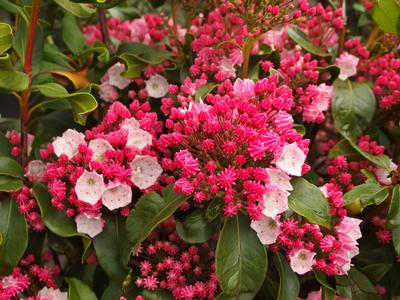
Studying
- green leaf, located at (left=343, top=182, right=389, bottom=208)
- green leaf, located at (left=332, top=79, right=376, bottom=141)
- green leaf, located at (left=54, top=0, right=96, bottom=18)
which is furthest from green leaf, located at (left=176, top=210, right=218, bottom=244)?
green leaf, located at (left=54, top=0, right=96, bottom=18)

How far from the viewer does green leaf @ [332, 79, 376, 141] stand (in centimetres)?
133

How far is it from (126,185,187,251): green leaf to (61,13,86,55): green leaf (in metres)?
0.53

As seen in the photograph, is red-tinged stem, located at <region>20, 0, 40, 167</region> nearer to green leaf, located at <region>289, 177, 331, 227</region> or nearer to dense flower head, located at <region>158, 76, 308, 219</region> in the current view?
dense flower head, located at <region>158, 76, 308, 219</region>

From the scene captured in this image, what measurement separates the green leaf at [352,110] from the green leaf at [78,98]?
1.75ft

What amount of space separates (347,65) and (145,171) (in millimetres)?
553

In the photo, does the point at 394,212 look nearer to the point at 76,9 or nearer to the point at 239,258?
the point at 239,258

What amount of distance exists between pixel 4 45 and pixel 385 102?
0.81 m

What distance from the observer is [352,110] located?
1.33m

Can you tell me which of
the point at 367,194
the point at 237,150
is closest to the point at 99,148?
the point at 237,150

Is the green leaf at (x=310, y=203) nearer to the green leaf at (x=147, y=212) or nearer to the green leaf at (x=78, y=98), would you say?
the green leaf at (x=147, y=212)

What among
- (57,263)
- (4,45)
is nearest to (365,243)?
(57,263)

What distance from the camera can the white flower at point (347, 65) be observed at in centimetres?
139

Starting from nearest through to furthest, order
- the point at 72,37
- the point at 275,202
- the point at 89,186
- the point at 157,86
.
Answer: the point at 275,202
the point at 89,186
the point at 157,86
the point at 72,37

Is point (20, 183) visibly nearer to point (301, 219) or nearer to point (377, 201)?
point (301, 219)
